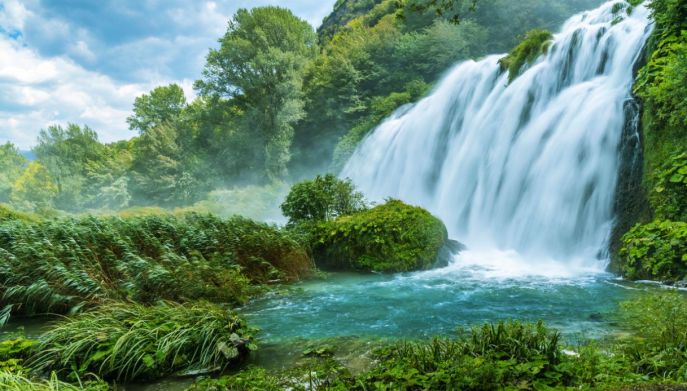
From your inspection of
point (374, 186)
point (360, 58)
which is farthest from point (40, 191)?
point (374, 186)

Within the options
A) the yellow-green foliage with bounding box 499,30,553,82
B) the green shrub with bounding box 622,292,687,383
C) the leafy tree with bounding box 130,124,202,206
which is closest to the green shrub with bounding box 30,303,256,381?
the green shrub with bounding box 622,292,687,383

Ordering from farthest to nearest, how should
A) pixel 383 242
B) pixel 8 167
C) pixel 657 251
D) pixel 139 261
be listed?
1. pixel 8 167
2. pixel 383 242
3. pixel 139 261
4. pixel 657 251

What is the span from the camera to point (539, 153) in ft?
39.2

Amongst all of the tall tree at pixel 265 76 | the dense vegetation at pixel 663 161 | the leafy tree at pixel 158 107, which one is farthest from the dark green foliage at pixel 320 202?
the leafy tree at pixel 158 107

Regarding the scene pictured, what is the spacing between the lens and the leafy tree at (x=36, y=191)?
47.0 metres

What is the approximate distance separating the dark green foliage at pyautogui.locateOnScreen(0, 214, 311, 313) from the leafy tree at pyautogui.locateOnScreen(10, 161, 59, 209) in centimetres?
4536

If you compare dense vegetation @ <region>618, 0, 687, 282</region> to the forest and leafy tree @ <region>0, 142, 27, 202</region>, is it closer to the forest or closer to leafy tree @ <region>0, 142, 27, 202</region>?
the forest

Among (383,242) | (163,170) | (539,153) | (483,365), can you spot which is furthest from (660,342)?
(163,170)

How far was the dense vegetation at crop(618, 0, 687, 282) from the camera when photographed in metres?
7.05

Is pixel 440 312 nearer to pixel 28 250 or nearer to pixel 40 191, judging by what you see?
pixel 28 250

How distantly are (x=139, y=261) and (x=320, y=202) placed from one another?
227 inches

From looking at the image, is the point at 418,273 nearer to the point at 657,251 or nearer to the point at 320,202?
the point at 320,202

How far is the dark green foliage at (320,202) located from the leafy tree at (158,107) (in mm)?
28395

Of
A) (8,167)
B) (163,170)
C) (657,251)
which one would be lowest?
(657,251)
